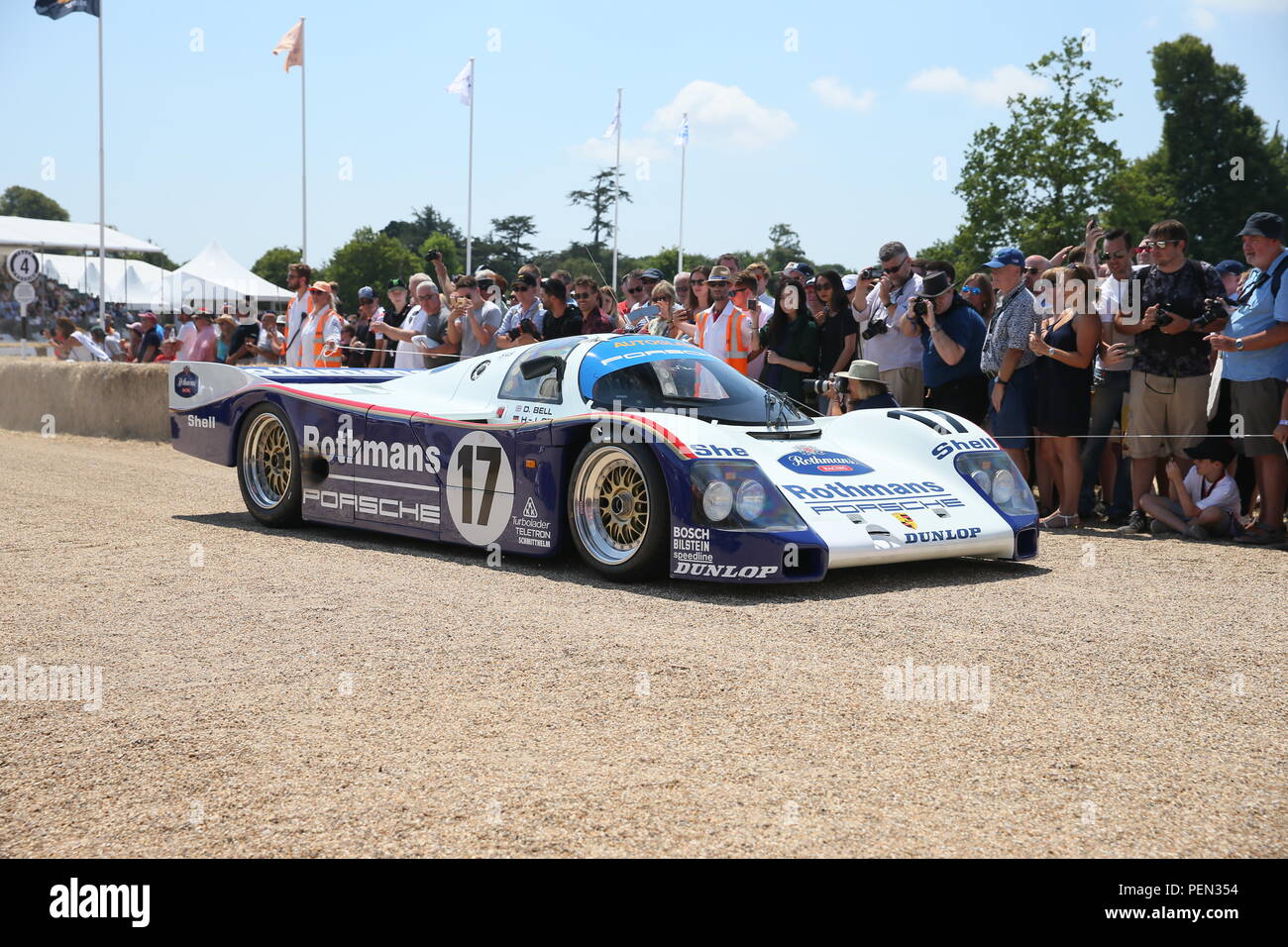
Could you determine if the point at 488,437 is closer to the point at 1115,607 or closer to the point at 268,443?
the point at 268,443

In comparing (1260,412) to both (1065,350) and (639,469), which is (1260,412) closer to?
(1065,350)

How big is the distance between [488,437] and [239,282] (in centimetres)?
3787

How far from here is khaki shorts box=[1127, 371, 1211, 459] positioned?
8852 mm

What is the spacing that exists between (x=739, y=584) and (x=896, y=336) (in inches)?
156

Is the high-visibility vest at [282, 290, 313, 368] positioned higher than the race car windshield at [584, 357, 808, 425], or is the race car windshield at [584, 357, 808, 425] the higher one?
the high-visibility vest at [282, 290, 313, 368]

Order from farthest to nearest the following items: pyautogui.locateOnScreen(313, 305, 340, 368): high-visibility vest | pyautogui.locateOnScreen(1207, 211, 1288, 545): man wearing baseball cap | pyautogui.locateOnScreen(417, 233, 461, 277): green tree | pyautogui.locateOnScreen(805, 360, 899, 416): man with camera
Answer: pyautogui.locateOnScreen(417, 233, 461, 277): green tree
pyautogui.locateOnScreen(313, 305, 340, 368): high-visibility vest
pyautogui.locateOnScreen(805, 360, 899, 416): man with camera
pyautogui.locateOnScreen(1207, 211, 1288, 545): man wearing baseball cap

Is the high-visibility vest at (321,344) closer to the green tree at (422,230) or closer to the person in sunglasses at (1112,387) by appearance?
the person in sunglasses at (1112,387)

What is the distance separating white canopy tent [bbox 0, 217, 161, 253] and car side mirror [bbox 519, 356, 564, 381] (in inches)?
1712

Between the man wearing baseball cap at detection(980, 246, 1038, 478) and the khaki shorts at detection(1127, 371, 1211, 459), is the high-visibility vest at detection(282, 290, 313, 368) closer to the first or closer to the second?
the man wearing baseball cap at detection(980, 246, 1038, 478)

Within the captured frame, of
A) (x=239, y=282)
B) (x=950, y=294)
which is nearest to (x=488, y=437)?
(x=950, y=294)

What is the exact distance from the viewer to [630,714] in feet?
14.0

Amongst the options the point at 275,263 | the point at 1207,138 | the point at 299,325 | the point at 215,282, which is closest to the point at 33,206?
the point at 275,263

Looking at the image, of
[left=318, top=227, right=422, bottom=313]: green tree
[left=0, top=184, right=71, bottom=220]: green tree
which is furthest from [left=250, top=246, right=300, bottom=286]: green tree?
[left=0, top=184, right=71, bottom=220]: green tree
